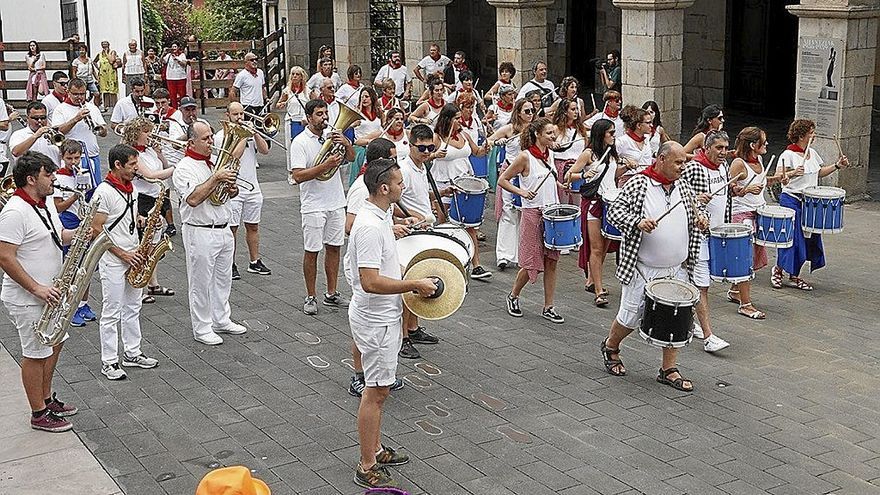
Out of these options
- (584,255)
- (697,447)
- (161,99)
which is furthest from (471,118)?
(697,447)

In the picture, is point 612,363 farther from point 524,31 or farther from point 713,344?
point 524,31

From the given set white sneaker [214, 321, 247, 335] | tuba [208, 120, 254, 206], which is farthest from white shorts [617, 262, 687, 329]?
white sneaker [214, 321, 247, 335]

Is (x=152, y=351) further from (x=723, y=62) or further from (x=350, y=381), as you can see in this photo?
(x=723, y=62)

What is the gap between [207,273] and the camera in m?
9.70

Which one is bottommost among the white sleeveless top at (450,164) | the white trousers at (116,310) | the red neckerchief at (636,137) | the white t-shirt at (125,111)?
the white trousers at (116,310)

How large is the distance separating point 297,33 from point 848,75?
18265 mm

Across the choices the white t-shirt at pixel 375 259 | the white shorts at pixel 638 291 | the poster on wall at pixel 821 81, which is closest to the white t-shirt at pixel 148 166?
the white t-shirt at pixel 375 259

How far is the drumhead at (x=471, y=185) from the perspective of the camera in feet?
37.0

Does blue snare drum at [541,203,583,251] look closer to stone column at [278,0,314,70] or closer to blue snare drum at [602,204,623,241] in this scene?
blue snare drum at [602,204,623,241]

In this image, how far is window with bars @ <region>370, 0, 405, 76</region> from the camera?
3244cm

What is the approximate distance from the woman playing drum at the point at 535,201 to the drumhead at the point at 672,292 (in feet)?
6.58

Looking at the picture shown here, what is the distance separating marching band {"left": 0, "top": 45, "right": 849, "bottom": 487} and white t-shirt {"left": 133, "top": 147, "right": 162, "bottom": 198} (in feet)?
0.10

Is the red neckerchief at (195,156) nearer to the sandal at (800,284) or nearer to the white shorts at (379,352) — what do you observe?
the white shorts at (379,352)

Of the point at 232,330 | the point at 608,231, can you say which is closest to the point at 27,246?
the point at 232,330
